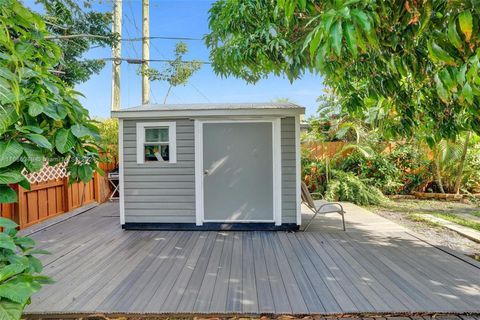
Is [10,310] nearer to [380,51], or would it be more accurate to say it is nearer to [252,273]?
[252,273]

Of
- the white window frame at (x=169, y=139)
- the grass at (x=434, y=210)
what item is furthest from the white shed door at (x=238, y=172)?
the grass at (x=434, y=210)

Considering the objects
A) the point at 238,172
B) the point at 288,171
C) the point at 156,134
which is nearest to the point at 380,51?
the point at 288,171

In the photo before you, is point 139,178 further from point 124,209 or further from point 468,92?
point 468,92

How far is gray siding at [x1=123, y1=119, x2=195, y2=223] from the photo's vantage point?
4785 mm

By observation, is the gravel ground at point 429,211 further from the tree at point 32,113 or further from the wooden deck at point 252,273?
the tree at point 32,113

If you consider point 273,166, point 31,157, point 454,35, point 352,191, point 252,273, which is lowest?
point 252,273

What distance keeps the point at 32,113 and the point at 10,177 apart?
27 centimetres

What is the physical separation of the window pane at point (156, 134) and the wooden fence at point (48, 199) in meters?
1.03

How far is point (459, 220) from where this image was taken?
5328 millimetres

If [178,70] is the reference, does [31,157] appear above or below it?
below

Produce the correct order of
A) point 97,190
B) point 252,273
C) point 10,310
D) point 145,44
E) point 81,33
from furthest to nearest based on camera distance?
point 145,44
point 81,33
point 97,190
point 252,273
point 10,310

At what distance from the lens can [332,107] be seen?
9086mm

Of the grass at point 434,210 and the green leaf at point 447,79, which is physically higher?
the green leaf at point 447,79

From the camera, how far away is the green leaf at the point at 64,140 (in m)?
1.22
